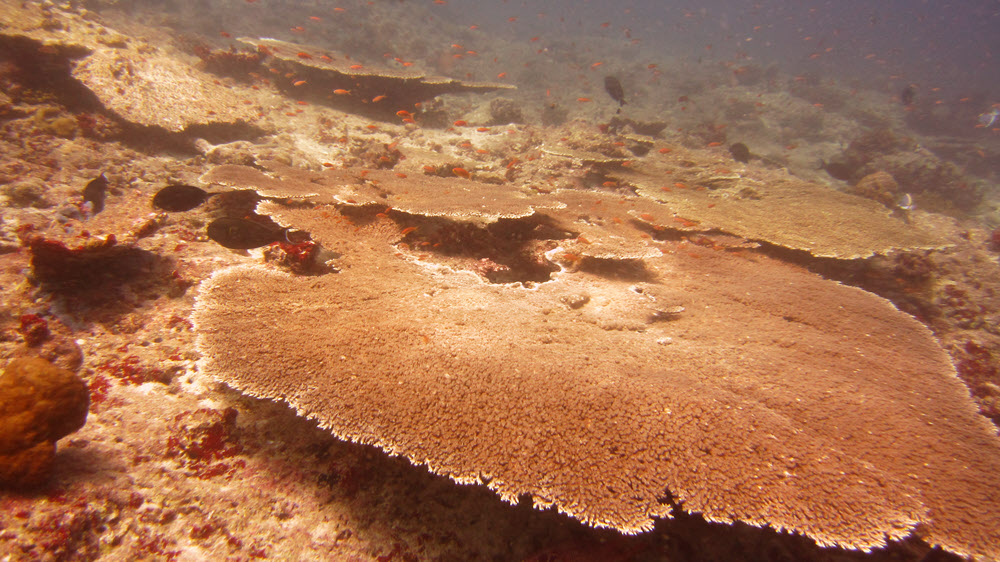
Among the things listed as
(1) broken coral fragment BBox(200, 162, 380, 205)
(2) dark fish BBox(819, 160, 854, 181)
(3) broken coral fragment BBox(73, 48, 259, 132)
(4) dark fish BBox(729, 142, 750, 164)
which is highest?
(3) broken coral fragment BBox(73, 48, 259, 132)

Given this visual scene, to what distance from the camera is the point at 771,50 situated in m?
46.7

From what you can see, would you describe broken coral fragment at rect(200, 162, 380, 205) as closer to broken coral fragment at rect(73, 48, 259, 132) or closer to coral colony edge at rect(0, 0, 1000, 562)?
coral colony edge at rect(0, 0, 1000, 562)

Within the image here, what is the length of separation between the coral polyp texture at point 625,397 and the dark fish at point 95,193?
3271 millimetres

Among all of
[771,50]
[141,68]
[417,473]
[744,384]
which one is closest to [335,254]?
[417,473]

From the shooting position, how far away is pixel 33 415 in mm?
2066

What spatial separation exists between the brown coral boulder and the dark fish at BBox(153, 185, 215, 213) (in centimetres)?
277

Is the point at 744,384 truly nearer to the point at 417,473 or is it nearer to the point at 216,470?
the point at 417,473

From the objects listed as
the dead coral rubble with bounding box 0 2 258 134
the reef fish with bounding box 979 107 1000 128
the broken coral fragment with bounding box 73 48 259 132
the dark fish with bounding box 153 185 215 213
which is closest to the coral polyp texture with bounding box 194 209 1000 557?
the dark fish with bounding box 153 185 215 213

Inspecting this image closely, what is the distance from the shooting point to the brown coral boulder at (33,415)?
6.38 feet

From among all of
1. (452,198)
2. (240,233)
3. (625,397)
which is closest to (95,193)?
(240,233)

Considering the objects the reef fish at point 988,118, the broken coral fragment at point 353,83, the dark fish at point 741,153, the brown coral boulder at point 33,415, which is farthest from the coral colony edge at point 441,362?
the reef fish at point 988,118

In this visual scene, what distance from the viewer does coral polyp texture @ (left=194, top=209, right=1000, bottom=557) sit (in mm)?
2193

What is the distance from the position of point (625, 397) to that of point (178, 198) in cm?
520

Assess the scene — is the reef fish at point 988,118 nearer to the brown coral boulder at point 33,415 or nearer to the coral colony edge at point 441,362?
the coral colony edge at point 441,362
